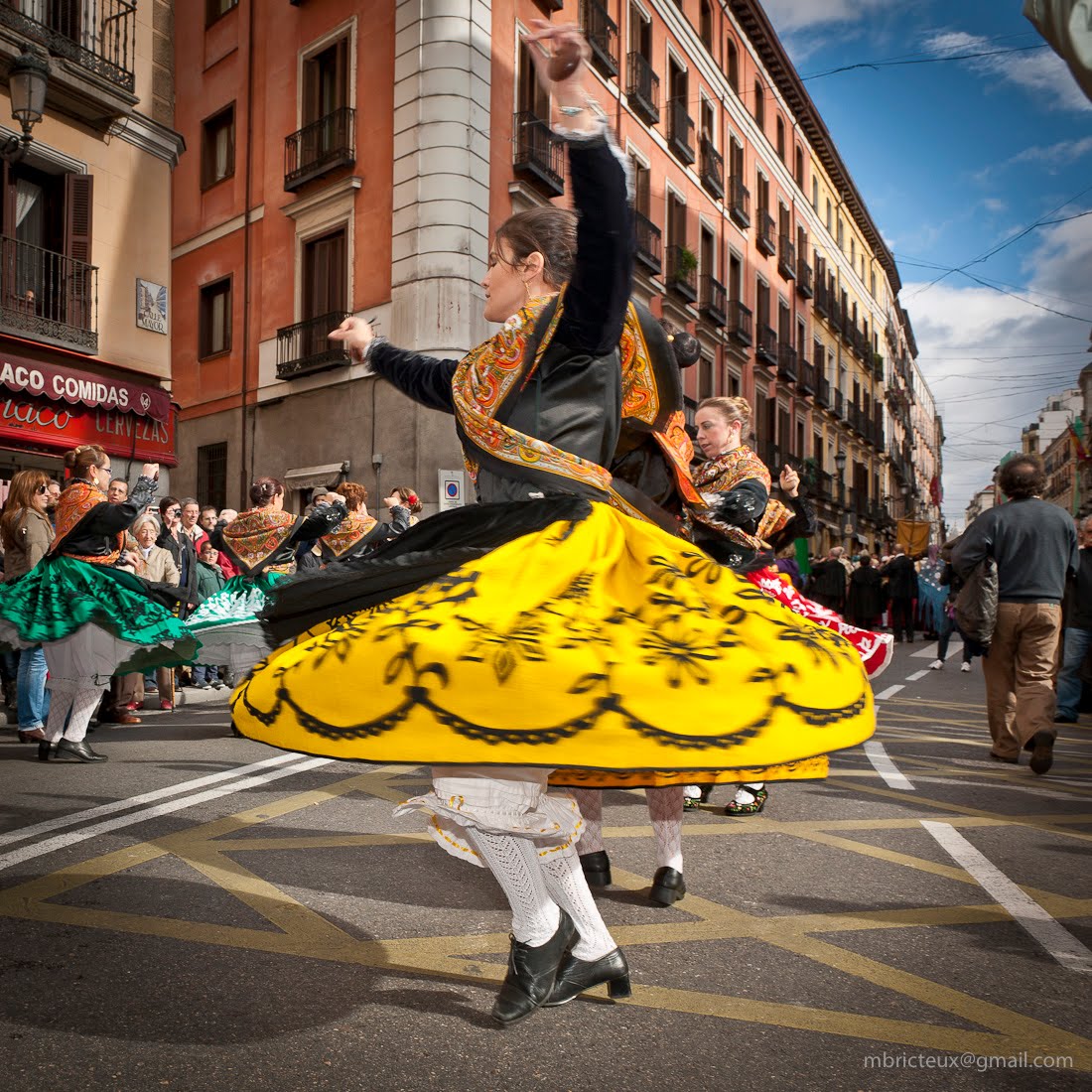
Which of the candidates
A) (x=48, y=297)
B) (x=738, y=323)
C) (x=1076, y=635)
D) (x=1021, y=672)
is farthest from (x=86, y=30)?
(x=738, y=323)

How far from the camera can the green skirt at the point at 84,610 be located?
21.6ft

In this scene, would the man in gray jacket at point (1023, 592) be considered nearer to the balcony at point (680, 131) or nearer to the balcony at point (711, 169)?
the balcony at point (680, 131)

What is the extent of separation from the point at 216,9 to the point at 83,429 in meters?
11.1

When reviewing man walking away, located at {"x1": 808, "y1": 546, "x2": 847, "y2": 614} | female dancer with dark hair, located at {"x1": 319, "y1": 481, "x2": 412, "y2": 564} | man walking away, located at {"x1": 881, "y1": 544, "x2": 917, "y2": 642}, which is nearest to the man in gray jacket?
female dancer with dark hair, located at {"x1": 319, "y1": 481, "x2": 412, "y2": 564}

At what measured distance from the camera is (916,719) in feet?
30.6

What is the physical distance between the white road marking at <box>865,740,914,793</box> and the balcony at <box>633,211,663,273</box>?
1657 centimetres

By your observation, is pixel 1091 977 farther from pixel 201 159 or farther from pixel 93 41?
pixel 201 159

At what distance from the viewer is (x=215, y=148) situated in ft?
72.1

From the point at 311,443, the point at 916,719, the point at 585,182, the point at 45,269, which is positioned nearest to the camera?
the point at 585,182

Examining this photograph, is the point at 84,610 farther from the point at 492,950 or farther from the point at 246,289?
the point at 246,289

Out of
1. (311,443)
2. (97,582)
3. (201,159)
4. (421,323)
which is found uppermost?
(201,159)

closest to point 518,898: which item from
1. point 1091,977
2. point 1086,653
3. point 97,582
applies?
point 1091,977

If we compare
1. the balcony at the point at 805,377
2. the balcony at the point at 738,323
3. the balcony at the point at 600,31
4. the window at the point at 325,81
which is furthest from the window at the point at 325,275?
the balcony at the point at 805,377

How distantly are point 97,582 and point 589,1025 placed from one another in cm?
523
